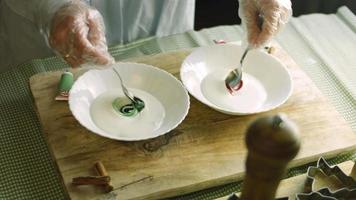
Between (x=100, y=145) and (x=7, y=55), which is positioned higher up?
(x=100, y=145)

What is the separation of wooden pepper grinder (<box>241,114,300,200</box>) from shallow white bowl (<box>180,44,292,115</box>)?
395mm

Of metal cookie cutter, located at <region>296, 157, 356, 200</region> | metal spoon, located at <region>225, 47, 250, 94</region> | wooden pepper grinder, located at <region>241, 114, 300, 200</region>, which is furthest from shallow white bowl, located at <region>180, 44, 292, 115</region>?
wooden pepper grinder, located at <region>241, 114, 300, 200</region>

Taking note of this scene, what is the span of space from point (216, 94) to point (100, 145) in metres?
0.22

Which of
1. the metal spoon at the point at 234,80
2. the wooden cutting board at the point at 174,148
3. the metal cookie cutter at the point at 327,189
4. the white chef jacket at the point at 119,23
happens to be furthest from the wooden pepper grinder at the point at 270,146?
the white chef jacket at the point at 119,23

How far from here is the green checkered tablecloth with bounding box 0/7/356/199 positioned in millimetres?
735

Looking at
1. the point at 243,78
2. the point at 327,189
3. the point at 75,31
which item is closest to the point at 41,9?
the point at 75,31

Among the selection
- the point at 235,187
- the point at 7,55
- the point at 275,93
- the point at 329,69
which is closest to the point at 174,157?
the point at 235,187

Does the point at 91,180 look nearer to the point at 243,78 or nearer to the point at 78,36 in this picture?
the point at 78,36

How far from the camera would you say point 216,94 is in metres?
0.87

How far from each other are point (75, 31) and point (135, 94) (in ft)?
0.50

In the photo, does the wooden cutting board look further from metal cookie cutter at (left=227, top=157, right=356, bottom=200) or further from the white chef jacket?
the white chef jacket

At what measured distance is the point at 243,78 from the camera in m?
0.91

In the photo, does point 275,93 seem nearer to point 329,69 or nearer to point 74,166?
point 329,69

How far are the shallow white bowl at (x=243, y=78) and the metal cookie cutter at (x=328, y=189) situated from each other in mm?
154
